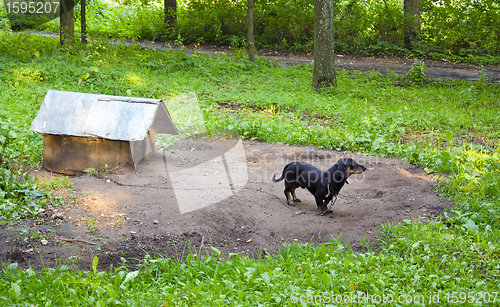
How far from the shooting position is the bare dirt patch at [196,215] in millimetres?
4008

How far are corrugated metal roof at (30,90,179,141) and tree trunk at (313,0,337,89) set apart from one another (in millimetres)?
6607

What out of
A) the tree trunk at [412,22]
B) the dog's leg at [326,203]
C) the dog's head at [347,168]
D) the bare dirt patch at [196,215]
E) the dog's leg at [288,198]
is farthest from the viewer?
the tree trunk at [412,22]

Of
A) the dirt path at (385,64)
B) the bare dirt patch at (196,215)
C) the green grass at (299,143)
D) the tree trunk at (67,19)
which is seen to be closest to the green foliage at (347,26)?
the dirt path at (385,64)

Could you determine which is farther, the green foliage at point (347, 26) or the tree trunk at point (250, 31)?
the green foliage at point (347, 26)

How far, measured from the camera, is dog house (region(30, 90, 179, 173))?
5.76 meters

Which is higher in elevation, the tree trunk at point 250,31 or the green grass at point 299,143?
the tree trunk at point 250,31

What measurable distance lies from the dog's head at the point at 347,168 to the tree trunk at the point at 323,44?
7.36 metres

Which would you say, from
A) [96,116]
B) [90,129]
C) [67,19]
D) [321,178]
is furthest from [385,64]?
[90,129]

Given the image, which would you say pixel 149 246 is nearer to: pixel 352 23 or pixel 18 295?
pixel 18 295

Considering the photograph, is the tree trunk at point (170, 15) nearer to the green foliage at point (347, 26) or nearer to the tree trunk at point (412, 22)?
the green foliage at point (347, 26)

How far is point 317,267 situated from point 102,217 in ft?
8.44

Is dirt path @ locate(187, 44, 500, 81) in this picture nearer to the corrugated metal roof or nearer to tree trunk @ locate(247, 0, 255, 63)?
tree trunk @ locate(247, 0, 255, 63)

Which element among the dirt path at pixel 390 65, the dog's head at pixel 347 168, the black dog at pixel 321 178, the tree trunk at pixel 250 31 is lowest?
the black dog at pixel 321 178

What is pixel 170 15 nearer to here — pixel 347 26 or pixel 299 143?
pixel 347 26
